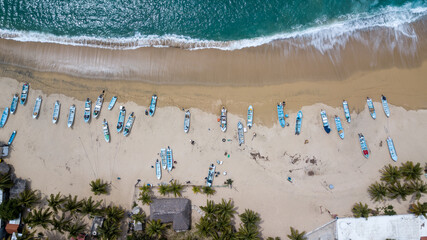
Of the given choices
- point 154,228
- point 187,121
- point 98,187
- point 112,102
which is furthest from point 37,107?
point 154,228

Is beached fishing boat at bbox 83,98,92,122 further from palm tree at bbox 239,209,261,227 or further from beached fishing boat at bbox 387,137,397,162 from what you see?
beached fishing boat at bbox 387,137,397,162

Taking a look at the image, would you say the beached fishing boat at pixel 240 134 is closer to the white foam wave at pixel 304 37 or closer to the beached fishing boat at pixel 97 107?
the white foam wave at pixel 304 37

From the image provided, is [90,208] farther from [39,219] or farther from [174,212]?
[174,212]

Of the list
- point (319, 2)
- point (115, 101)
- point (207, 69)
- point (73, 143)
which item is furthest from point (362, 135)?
point (73, 143)

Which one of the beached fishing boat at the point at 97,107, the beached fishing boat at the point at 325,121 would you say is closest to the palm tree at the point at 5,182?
the beached fishing boat at the point at 97,107

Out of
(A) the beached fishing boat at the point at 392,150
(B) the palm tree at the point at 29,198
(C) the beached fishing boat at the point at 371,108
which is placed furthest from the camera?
(C) the beached fishing boat at the point at 371,108
